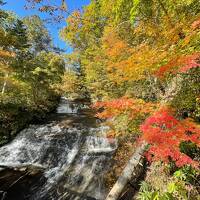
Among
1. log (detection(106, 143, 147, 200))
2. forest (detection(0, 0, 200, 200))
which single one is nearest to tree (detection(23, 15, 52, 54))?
forest (detection(0, 0, 200, 200))

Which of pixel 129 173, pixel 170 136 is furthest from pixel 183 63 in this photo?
pixel 129 173

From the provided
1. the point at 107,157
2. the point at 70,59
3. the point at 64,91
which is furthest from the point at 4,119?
the point at 70,59

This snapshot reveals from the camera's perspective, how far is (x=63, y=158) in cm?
898

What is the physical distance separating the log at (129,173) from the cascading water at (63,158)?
2.37ft

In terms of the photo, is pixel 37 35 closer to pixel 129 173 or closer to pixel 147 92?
pixel 147 92

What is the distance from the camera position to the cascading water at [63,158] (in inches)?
274

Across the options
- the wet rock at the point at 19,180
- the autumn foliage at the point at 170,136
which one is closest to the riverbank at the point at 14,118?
the wet rock at the point at 19,180

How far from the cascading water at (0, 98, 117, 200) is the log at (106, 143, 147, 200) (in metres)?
0.72

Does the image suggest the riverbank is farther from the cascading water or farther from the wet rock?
the wet rock

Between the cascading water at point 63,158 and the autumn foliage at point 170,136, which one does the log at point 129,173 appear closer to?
the cascading water at point 63,158

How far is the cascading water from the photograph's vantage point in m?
6.95

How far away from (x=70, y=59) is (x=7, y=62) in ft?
42.2

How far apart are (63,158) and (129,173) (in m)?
3.36

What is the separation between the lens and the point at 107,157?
29.2 ft
